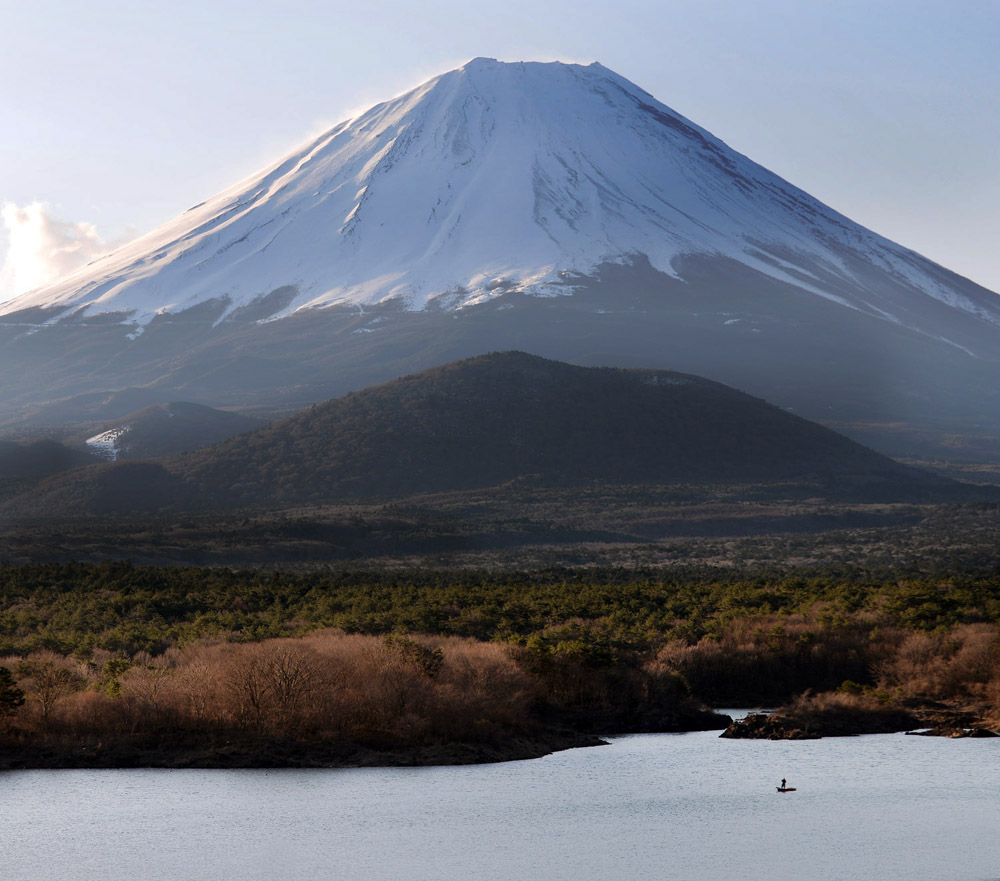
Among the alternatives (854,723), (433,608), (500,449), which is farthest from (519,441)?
(854,723)

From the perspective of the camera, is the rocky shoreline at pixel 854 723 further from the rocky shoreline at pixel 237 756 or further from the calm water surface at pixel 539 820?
the rocky shoreline at pixel 237 756

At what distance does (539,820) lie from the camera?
87.4 ft

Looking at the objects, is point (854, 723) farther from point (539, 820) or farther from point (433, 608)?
point (433, 608)

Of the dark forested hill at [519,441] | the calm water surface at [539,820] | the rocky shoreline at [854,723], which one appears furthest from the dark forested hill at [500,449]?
the calm water surface at [539,820]

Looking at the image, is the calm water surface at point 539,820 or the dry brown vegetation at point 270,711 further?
the dry brown vegetation at point 270,711

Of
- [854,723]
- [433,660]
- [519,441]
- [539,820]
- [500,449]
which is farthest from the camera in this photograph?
[519,441]

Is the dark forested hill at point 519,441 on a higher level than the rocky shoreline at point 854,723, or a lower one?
higher

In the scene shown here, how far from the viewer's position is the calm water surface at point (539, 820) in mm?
23375

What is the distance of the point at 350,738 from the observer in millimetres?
32969

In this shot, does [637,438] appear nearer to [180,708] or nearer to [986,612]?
[986,612]

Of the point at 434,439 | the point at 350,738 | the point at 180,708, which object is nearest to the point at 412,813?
the point at 350,738

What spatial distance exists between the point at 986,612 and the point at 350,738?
25395 millimetres

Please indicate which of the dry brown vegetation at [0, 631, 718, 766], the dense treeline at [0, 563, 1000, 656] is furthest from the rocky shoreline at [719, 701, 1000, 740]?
the dense treeline at [0, 563, 1000, 656]

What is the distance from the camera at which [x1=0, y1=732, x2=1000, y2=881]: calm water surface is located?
23.4m
